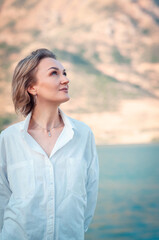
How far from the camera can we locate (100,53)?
142 meters

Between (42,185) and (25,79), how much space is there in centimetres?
76

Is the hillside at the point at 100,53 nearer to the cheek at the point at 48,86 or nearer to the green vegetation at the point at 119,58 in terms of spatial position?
the green vegetation at the point at 119,58

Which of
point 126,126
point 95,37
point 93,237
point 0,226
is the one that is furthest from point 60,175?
point 95,37

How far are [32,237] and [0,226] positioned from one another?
0.39 meters

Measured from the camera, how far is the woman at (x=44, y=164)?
1.98m

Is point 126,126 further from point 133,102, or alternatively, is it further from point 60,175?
point 60,175

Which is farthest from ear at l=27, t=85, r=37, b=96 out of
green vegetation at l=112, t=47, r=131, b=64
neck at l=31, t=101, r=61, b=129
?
green vegetation at l=112, t=47, r=131, b=64

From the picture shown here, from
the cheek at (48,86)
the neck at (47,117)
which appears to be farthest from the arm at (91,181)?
the cheek at (48,86)

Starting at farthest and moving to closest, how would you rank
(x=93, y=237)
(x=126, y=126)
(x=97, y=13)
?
1. (x=97, y=13)
2. (x=126, y=126)
3. (x=93, y=237)

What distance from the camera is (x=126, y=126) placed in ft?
370

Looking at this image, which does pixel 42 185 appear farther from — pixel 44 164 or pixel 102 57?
pixel 102 57

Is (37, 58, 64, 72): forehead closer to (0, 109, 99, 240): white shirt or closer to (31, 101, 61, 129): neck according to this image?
(31, 101, 61, 129): neck

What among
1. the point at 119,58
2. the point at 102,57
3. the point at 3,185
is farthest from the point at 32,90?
the point at 119,58

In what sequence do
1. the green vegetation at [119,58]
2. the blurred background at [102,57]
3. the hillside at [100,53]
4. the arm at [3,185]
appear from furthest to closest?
the green vegetation at [119,58] → the hillside at [100,53] → the blurred background at [102,57] → the arm at [3,185]
